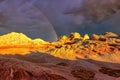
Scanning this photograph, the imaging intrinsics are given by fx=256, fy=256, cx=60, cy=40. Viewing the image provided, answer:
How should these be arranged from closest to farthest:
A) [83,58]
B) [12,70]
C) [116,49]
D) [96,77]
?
[12,70] < [96,77] < [83,58] < [116,49]

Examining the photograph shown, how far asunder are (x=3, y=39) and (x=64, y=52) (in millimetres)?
23270

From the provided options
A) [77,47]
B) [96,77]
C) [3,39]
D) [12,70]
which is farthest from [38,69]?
[3,39]

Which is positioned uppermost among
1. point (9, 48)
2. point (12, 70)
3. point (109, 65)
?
point (9, 48)

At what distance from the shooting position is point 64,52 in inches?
2928

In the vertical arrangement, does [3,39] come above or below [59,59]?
above

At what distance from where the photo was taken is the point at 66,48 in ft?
255

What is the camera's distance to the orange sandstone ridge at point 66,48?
7538cm

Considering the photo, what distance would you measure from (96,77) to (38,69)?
500 inches

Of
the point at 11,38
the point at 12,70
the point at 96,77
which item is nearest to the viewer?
the point at 12,70

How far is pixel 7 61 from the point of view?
41812 millimetres

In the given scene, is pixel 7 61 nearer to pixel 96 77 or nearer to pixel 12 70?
pixel 12 70

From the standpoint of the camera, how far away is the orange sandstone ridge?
247ft

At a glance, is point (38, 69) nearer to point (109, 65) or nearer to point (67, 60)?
point (67, 60)

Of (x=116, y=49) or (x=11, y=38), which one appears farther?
(x=11, y=38)
